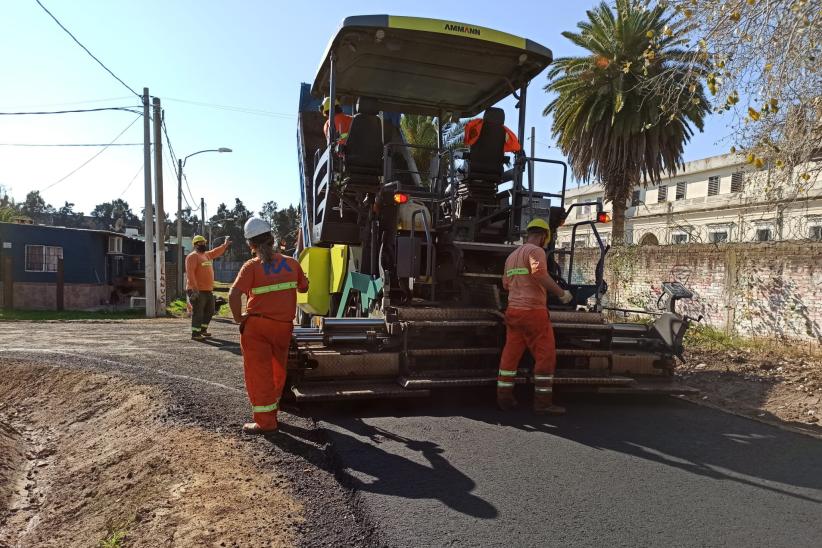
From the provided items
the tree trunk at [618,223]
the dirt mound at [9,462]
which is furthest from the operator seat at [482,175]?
the tree trunk at [618,223]

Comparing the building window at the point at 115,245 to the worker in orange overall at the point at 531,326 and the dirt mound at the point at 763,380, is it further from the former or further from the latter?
the worker in orange overall at the point at 531,326

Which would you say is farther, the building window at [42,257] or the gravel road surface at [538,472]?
the building window at [42,257]

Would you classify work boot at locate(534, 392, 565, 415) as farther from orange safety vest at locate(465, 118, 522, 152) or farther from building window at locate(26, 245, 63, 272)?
building window at locate(26, 245, 63, 272)

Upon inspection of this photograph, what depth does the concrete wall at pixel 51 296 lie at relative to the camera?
19.5 meters

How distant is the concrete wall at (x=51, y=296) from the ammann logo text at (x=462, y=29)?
1882cm

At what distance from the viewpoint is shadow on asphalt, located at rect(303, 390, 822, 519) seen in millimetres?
3668

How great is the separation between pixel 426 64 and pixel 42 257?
65.1 ft

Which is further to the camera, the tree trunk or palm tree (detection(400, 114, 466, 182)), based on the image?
the tree trunk

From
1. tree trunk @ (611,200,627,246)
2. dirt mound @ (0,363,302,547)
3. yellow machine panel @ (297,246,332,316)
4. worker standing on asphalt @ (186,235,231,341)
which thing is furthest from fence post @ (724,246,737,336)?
dirt mound @ (0,363,302,547)

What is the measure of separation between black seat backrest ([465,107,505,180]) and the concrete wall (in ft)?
59.9

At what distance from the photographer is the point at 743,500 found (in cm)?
347

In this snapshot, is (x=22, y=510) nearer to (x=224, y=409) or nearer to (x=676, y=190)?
(x=224, y=409)

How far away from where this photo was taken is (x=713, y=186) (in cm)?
3497

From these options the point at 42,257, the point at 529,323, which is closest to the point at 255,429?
the point at 529,323
